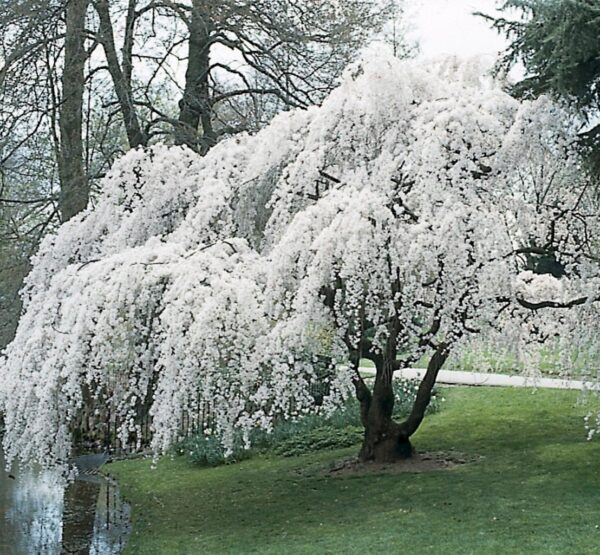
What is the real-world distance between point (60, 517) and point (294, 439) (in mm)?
3233

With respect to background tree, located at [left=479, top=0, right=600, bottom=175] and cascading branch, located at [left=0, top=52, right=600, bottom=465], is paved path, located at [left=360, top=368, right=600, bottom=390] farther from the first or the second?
background tree, located at [left=479, top=0, right=600, bottom=175]

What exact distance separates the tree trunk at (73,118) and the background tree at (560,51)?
5349 mm

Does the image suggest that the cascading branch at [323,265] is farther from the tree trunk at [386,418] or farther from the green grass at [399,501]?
the green grass at [399,501]

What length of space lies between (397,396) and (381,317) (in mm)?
6153

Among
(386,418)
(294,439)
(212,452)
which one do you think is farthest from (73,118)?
(386,418)

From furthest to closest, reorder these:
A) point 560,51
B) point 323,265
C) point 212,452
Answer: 1. point 212,452
2. point 560,51
3. point 323,265

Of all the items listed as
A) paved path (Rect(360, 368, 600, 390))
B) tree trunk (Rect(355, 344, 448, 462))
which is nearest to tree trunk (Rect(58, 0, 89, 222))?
tree trunk (Rect(355, 344, 448, 462))

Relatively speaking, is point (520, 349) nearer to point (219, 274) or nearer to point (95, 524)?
point (219, 274)

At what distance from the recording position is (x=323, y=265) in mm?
6695

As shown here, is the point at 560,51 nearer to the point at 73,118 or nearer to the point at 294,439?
the point at 294,439

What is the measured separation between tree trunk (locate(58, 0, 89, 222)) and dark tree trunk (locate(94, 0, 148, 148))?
297 mm

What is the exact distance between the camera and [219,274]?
6.95 meters

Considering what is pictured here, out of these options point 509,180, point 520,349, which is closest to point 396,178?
point 509,180

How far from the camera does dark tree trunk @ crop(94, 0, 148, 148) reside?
1130 centimetres
